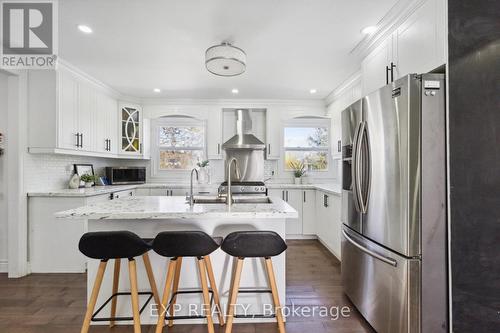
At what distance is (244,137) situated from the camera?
443cm

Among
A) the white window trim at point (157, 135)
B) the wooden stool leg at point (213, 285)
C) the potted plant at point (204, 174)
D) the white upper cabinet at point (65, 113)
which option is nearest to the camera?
the wooden stool leg at point (213, 285)

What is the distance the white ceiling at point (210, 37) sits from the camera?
77.0 inches

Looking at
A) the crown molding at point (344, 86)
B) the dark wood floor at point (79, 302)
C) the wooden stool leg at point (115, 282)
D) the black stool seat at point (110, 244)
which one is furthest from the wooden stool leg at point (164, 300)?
the crown molding at point (344, 86)

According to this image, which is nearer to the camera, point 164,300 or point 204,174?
point 164,300

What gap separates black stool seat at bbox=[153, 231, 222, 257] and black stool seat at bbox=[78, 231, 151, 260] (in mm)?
153

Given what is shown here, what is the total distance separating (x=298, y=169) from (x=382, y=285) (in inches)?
120

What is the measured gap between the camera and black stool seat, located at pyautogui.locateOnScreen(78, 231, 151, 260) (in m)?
1.55

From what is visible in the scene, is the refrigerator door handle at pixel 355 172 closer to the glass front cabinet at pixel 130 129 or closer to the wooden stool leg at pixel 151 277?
the wooden stool leg at pixel 151 277

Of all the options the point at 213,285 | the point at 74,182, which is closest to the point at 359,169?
the point at 213,285

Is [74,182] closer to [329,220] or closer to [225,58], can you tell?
[225,58]

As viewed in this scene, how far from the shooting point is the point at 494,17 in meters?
1.61

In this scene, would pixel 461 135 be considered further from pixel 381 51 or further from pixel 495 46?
pixel 381 51

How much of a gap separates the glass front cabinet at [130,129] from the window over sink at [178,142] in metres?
0.37

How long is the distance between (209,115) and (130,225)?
299 cm
